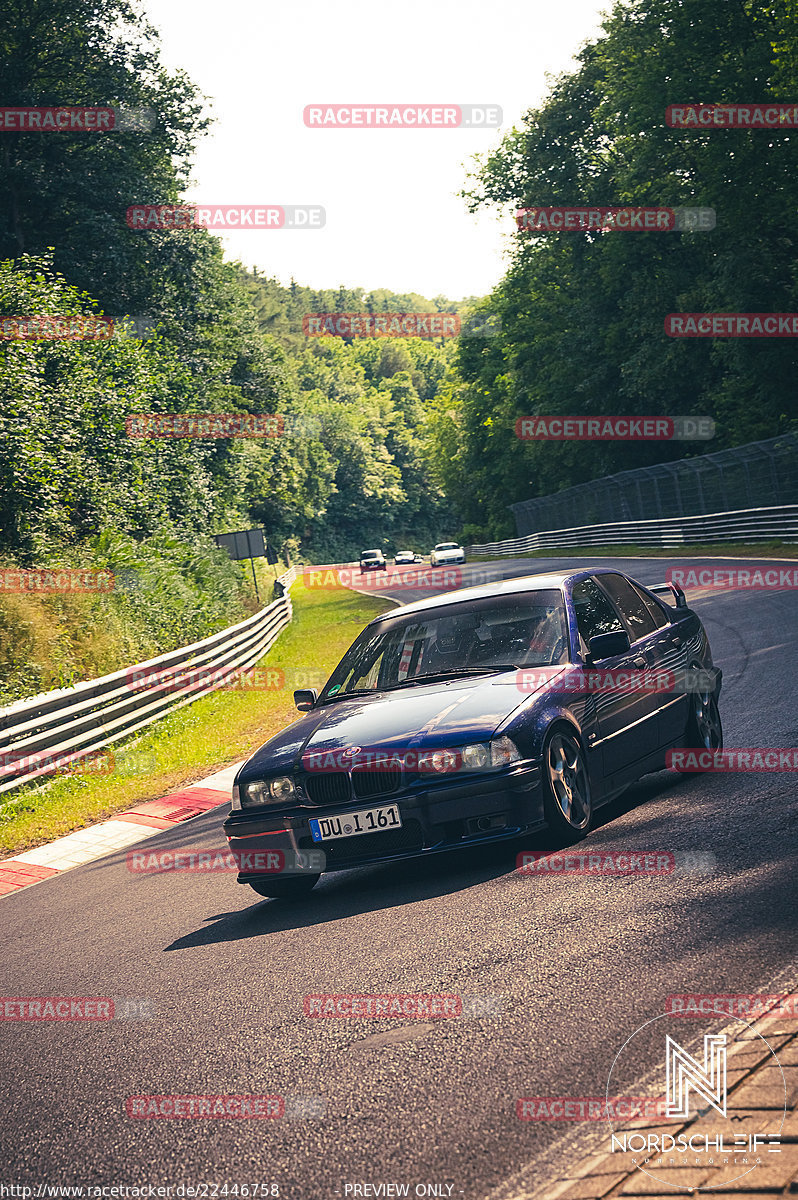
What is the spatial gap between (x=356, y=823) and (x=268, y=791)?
1.96ft

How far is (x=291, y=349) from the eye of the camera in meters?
160

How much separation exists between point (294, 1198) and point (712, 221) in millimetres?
43140

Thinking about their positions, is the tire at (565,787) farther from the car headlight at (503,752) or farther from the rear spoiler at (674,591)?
the rear spoiler at (674,591)

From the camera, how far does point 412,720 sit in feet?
20.7

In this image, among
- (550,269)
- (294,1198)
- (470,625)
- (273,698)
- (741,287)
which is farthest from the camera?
(550,269)

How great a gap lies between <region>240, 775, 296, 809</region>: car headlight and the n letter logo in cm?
304

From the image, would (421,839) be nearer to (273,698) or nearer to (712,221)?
(273,698)

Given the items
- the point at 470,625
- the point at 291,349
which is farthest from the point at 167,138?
the point at 291,349

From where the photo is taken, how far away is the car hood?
6082 mm

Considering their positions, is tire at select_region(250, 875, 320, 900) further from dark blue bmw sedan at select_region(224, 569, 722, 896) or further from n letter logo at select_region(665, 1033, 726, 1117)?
n letter logo at select_region(665, 1033, 726, 1117)

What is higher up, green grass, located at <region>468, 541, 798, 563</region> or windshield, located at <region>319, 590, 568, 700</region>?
windshield, located at <region>319, 590, 568, 700</region>

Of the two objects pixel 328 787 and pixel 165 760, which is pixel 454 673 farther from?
pixel 165 760

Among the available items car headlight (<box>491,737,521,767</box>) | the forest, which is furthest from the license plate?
the forest

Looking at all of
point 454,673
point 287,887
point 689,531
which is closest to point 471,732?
point 454,673
